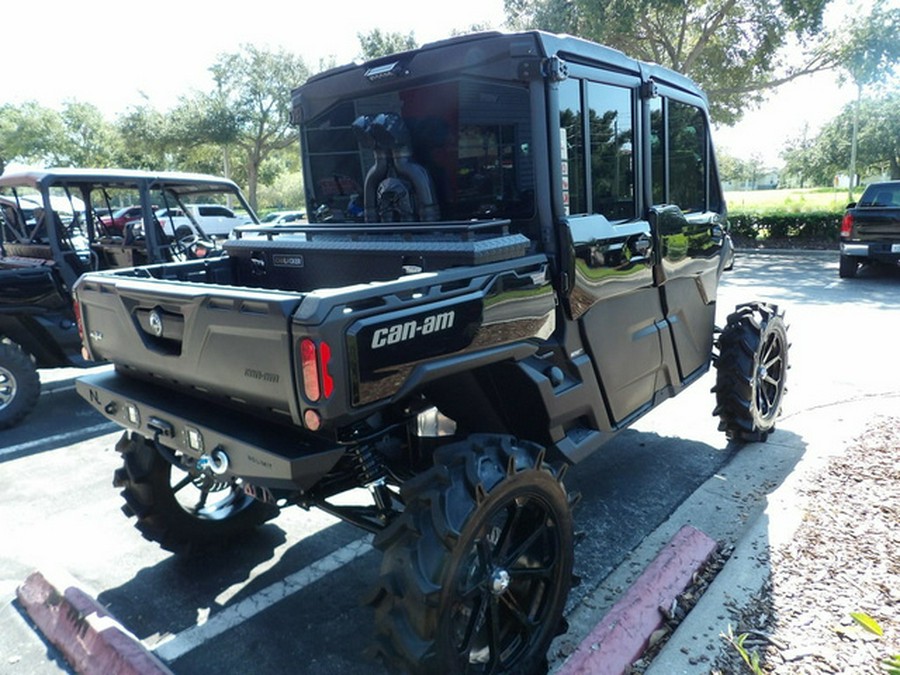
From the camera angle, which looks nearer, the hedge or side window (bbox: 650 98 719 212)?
side window (bbox: 650 98 719 212)

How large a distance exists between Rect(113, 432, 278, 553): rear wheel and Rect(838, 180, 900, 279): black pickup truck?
13.0 m

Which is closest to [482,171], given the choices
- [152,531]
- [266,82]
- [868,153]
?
[152,531]

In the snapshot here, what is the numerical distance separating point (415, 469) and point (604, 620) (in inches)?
40.8

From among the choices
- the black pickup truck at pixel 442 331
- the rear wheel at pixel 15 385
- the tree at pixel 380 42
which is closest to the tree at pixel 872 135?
the tree at pixel 380 42

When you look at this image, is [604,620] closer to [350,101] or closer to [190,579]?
[190,579]

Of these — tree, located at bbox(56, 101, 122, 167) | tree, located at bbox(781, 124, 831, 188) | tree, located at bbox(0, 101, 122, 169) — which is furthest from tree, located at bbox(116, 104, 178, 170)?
tree, located at bbox(781, 124, 831, 188)

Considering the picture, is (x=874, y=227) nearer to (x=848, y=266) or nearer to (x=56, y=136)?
(x=848, y=266)

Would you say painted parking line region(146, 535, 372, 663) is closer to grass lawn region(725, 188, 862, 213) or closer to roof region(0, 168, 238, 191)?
grass lawn region(725, 188, 862, 213)

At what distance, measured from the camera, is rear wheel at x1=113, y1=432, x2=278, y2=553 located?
3391mm

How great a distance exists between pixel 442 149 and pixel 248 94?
1215 inches

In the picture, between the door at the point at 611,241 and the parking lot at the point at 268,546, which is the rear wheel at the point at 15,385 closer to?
the parking lot at the point at 268,546

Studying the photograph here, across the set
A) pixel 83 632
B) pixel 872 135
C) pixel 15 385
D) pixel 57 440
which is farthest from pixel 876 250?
pixel 872 135

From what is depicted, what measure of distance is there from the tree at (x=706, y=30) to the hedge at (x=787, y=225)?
12.3 ft

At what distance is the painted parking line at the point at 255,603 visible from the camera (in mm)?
3037
